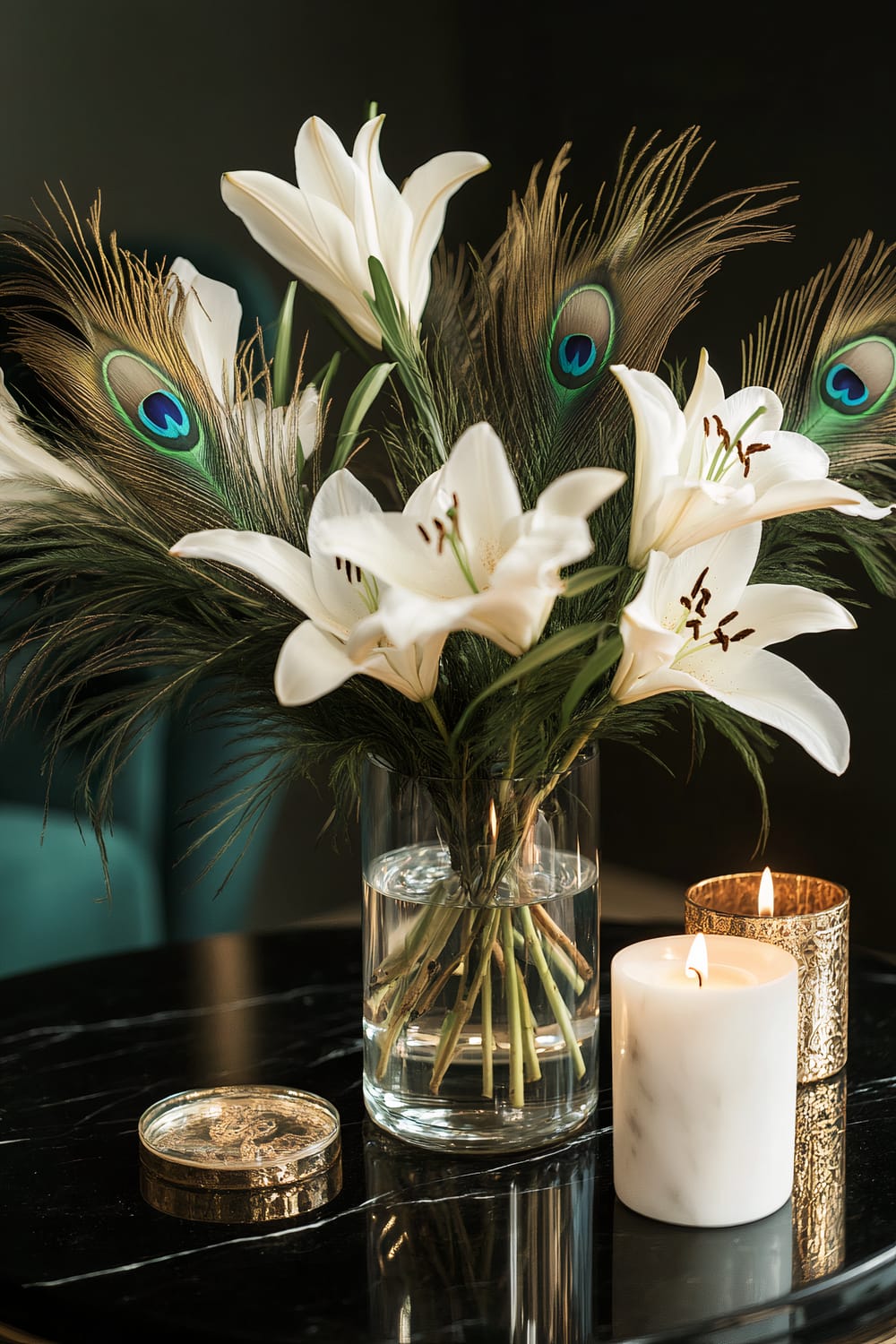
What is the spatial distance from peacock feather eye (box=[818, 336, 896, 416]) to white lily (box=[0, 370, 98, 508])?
422mm

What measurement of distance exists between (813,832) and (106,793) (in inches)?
74.5

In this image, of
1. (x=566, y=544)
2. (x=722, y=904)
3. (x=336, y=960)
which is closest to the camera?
(x=566, y=544)

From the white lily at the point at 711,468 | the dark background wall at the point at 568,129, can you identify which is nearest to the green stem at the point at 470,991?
the white lily at the point at 711,468

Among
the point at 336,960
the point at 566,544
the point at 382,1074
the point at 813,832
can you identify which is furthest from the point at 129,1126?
the point at 813,832

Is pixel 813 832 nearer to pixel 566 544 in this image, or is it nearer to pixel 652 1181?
pixel 652 1181

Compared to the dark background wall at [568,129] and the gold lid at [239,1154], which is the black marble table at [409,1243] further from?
the dark background wall at [568,129]

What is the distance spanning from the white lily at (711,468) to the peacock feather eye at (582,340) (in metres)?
0.10

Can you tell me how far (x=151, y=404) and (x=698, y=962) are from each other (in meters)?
0.41

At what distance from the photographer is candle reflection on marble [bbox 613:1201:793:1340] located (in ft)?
2.24

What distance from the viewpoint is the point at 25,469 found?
815 mm

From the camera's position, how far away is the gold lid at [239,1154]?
31.1 inches

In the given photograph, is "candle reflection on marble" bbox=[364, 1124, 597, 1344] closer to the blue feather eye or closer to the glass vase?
the glass vase

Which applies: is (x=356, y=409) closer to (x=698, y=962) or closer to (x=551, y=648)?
(x=551, y=648)

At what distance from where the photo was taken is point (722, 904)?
1.04 meters
